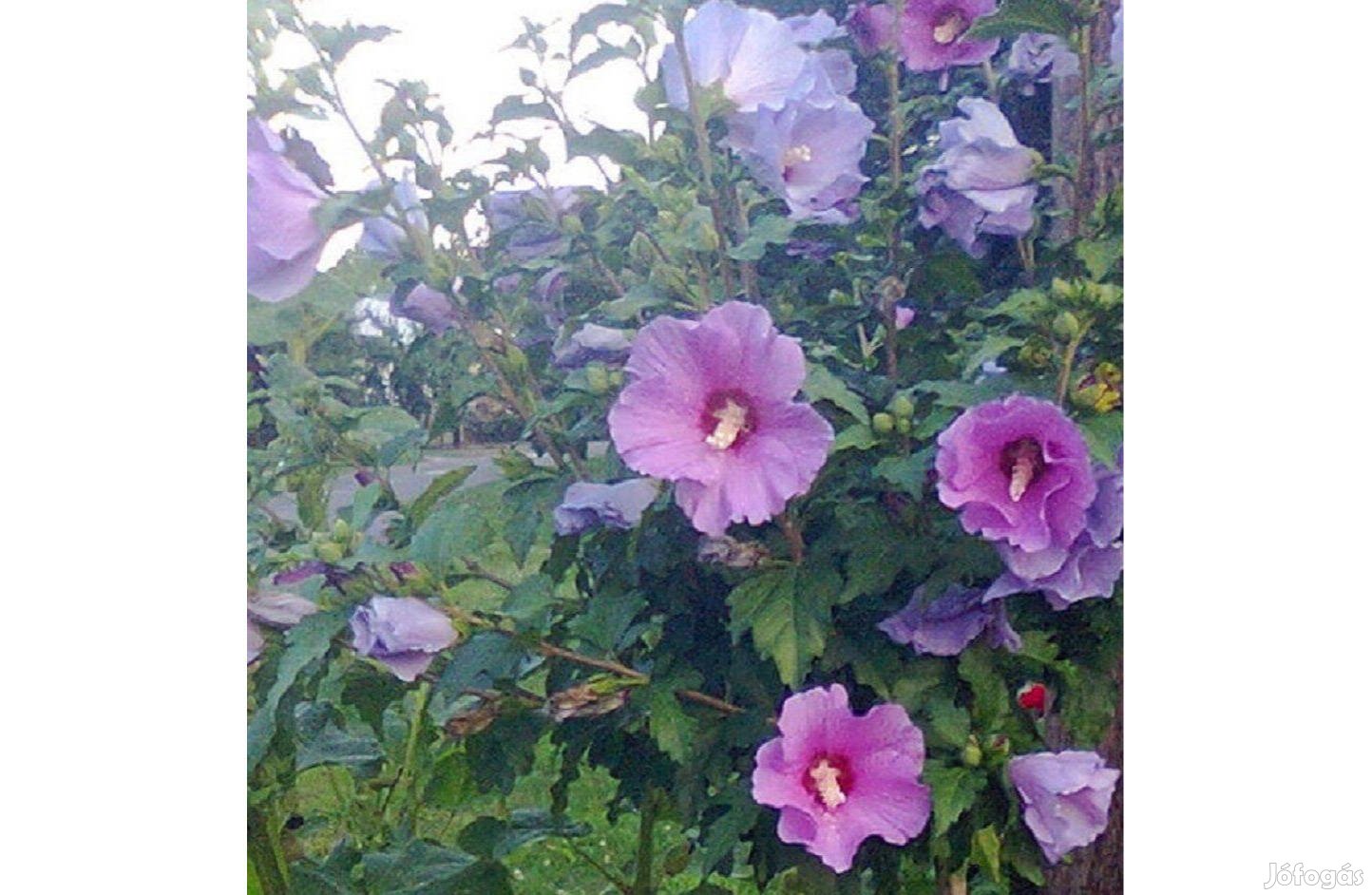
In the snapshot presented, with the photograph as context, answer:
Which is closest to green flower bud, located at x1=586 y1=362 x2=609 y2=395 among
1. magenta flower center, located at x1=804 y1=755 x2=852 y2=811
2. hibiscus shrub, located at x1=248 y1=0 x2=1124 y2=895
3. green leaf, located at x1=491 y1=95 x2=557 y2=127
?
hibiscus shrub, located at x1=248 y1=0 x2=1124 y2=895

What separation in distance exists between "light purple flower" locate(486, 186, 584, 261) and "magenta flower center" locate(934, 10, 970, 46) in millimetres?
300

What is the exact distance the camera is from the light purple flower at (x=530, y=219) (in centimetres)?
107

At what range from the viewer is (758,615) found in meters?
0.99

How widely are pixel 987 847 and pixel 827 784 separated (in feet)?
0.46

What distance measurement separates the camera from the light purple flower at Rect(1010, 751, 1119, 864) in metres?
1.04

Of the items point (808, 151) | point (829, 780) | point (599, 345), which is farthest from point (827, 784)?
point (808, 151)

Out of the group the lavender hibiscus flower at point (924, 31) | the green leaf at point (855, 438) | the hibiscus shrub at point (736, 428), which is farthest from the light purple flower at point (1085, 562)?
the lavender hibiscus flower at point (924, 31)

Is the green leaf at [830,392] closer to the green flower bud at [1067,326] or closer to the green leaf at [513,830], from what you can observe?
the green flower bud at [1067,326]

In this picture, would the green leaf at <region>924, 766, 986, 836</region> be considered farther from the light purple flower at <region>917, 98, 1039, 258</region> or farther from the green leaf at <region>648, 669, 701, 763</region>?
the light purple flower at <region>917, 98, 1039, 258</region>
